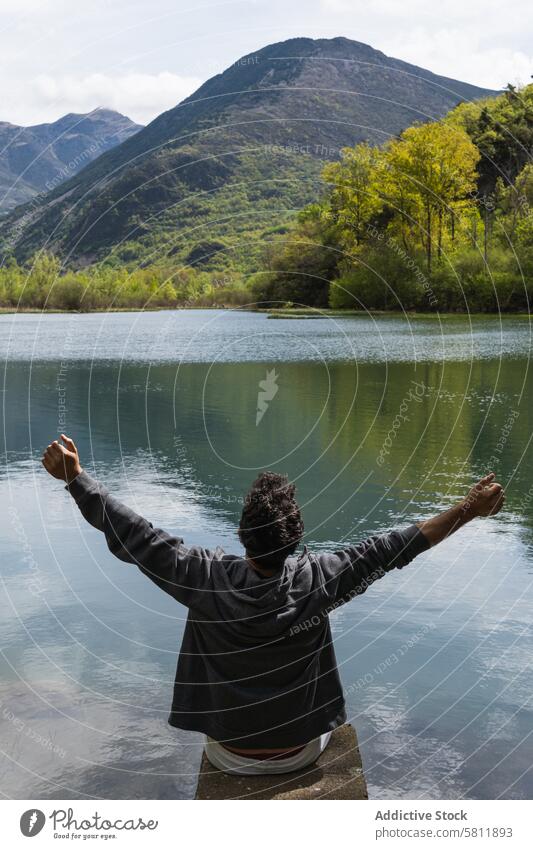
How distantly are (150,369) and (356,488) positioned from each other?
2282 cm

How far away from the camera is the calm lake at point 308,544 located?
6.21 metres

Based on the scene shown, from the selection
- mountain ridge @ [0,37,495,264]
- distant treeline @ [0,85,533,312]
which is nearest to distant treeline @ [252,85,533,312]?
distant treeline @ [0,85,533,312]

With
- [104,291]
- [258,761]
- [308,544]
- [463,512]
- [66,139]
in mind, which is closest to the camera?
[463,512]

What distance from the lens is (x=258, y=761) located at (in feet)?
14.1

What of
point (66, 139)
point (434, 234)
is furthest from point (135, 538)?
point (434, 234)

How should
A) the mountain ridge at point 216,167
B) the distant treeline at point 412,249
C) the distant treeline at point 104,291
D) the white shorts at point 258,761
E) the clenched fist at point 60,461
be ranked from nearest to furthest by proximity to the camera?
the clenched fist at point 60,461 → the white shorts at point 258,761 → the mountain ridge at point 216,167 → the distant treeline at point 104,291 → the distant treeline at point 412,249

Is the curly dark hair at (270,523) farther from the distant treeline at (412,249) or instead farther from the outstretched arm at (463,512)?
the distant treeline at (412,249)

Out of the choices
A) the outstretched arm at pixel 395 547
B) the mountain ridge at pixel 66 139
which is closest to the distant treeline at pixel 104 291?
the mountain ridge at pixel 66 139

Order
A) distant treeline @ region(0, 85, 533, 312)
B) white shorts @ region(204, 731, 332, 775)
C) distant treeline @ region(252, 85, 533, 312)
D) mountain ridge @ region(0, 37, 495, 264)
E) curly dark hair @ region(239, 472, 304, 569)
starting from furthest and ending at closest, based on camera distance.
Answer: distant treeline @ region(252, 85, 533, 312)
distant treeline @ region(0, 85, 533, 312)
mountain ridge @ region(0, 37, 495, 264)
white shorts @ region(204, 731, 332, 775)
curly dark hair @ region(239, 472, 304, 569)

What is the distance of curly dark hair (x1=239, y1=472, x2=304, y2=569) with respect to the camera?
12.5ft

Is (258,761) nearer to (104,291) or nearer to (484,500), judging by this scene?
(484,500)

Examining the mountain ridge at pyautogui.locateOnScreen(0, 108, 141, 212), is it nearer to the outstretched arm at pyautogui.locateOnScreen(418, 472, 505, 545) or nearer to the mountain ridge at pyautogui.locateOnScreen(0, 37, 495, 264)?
the mountain ridge at pyautogui.locateOnScreen(0, 37, 495, 264)

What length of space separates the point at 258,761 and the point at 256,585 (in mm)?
1054

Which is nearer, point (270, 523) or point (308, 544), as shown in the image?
point (270, 523)
